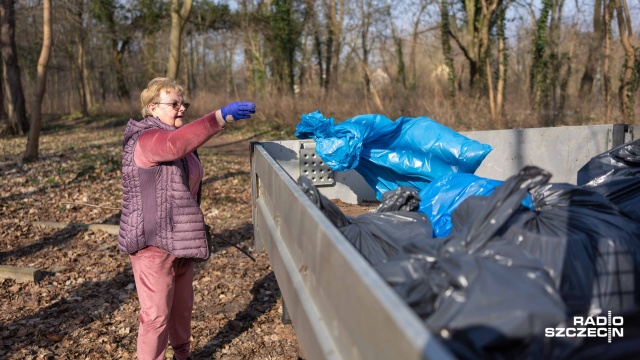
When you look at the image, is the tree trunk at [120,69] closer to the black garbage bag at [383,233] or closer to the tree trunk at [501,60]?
the tree trunk at [501,60]

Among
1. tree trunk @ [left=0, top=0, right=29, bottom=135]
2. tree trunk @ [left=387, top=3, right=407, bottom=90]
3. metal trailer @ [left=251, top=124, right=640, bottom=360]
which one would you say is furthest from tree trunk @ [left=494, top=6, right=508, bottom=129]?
tree trunk @ [left=0, top=0, right=29, bottom=135]

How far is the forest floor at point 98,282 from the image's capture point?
400 centimetres

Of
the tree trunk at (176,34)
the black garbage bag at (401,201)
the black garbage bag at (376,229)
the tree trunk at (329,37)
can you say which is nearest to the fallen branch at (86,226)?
the black garbage bag at (401,201)

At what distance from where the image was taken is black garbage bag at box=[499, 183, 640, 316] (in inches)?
80.0

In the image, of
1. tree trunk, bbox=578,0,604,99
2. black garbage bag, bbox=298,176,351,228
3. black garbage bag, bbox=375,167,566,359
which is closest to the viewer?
black garbage bag, bbox=375,167,566,359

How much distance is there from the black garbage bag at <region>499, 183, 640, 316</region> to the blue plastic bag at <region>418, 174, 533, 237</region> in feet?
1.97

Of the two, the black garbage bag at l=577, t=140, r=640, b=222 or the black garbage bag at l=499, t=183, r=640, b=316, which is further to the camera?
the black garbage bag at l=577, t=140, r=640, b=222

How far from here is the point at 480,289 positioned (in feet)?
5.23

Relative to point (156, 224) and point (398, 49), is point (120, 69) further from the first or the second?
point (156, 224)

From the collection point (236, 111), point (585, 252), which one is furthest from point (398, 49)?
point (585, 252)

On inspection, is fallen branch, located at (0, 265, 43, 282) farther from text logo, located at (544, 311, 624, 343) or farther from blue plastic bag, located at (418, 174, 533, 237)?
text logo, located at (544, 311, 624, 343)

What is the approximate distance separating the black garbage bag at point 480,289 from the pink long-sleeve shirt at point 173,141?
49.8 inches

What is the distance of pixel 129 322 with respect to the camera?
4.38 m

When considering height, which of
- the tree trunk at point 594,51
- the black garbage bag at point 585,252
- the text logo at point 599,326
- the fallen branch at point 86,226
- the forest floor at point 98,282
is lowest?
the forest floor at point 98,282
